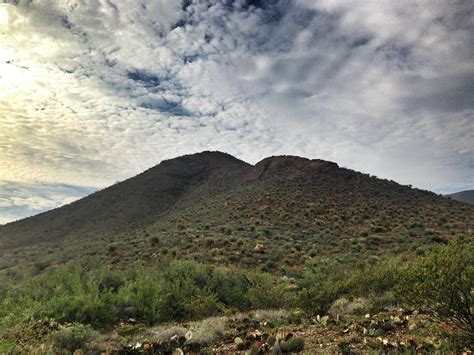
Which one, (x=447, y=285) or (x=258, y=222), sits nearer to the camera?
(x=447, y=285)

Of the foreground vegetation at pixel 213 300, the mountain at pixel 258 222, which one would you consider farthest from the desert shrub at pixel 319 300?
the mountain at pixel 258 222

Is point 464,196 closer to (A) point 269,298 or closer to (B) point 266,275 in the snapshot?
(B) point 266,275

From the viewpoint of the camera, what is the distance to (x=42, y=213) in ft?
197

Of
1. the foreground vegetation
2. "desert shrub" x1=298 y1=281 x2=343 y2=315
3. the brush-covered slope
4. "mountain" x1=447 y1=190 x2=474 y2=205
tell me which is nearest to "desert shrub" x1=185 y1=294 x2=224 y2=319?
the foreground vegetation

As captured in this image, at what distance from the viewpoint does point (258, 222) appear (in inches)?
1152

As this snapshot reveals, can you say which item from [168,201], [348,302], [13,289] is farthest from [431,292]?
[168,201]

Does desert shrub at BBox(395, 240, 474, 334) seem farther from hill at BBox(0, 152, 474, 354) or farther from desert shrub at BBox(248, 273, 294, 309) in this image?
desert shrub at BBox(248, 273, 294, 309)

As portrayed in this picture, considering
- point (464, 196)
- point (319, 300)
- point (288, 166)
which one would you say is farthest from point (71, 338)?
point (464, 196)

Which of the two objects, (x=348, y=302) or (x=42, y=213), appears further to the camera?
(x=42, y=213)

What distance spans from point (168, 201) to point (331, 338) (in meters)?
51.7

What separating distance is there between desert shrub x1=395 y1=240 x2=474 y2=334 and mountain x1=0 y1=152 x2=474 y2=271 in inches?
480

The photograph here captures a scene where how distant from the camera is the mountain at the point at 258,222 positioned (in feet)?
67.5

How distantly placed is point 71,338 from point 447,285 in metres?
6.74

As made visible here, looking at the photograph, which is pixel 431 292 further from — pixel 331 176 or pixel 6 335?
pixel 331 176
